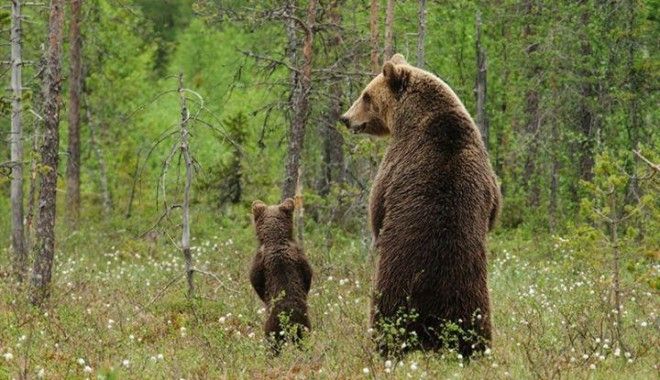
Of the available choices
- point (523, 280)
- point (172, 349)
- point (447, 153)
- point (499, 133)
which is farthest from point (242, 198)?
point (447, 153)

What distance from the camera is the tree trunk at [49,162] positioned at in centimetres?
1309

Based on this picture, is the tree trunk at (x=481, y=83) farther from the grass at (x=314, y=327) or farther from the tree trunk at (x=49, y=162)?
the tree trunk at (x=49, y=162)

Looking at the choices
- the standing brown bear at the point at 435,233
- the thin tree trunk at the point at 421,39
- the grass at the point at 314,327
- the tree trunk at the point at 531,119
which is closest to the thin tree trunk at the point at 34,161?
the grass at the point at 314,327

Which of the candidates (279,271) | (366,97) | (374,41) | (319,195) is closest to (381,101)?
(366,97)

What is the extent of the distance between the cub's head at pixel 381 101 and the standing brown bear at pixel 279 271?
1614 millimetres

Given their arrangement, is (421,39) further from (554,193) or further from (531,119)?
(531,119)

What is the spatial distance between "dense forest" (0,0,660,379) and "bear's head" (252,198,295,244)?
1.09m

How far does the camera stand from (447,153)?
7.99 m

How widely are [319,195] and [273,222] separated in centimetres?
1551

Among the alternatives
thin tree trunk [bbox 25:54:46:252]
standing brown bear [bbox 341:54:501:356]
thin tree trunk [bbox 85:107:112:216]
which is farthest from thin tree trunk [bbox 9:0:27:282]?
thin tree trunk [bbox 85:107:112:216]

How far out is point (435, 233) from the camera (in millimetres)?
7840

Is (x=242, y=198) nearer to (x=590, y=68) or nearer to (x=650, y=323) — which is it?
(x=590, y=68)

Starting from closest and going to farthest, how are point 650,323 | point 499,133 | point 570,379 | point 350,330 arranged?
point 570,379
point 350,330
point 650,323
point 499,133

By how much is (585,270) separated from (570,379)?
9.58 m
